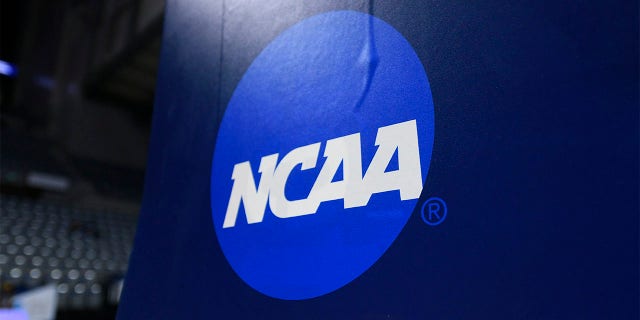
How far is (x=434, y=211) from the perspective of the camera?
3.08 feet

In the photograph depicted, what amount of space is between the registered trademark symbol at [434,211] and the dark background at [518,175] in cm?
2

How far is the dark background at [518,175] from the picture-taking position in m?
0.75

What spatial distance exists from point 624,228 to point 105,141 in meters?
10.5

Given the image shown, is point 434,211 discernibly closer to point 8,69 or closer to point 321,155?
point 321,155

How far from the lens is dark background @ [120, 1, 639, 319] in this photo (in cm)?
75

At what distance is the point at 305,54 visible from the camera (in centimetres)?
130

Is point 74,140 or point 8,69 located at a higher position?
point 8,69

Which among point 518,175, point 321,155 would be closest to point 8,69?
point 321,155

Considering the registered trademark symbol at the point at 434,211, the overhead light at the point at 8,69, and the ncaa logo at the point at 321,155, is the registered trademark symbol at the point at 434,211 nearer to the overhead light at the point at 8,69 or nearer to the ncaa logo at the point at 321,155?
the ncaa logo at the point at 321,155

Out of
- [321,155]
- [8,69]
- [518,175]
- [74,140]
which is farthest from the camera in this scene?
[8,69]

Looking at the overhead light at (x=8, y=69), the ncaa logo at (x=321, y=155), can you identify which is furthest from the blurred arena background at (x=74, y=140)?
the ncaa logo at (x=321, y=155)

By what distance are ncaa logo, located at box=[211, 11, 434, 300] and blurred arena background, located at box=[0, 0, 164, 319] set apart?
3.98 metres

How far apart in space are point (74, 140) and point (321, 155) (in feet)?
32.1

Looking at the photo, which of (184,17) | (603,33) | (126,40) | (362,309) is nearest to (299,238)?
(362,309)
